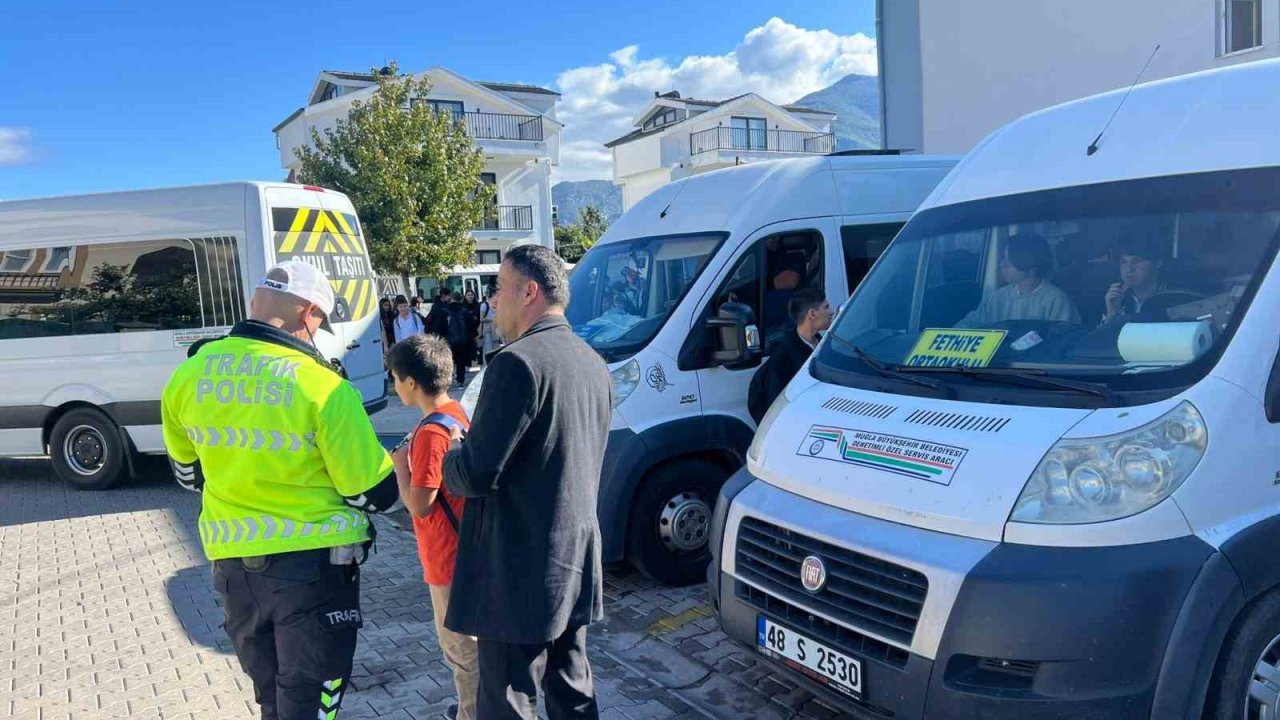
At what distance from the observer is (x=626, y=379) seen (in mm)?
4773

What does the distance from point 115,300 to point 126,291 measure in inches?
5.6

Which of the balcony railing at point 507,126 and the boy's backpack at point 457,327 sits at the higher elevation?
the balcony railing at point 507,126

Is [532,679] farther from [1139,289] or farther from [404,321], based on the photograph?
[404,321]

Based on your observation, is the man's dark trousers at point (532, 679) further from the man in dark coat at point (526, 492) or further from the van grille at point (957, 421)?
the van grille at point (957, 421)

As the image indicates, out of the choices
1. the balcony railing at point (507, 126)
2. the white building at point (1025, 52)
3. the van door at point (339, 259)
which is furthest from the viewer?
the balcony railing at point (507, 126)

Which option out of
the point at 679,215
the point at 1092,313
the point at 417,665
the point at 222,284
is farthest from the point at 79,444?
the point at 1092,313

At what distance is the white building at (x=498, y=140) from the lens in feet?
112

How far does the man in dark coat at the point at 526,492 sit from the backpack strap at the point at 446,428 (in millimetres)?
337

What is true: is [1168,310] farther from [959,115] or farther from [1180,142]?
[959,115]

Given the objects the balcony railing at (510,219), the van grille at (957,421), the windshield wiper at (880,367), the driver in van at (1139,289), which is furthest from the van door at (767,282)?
the balcony railing at (510,219)

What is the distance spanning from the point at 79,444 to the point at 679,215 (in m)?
6.41

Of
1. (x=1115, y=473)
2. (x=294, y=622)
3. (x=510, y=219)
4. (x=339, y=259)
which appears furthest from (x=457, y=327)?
(x=510, y=219)

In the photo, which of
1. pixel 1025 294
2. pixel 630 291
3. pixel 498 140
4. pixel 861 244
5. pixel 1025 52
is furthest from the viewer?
pixel 498 140

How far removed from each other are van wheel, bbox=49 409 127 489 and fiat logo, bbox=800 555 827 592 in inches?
292
